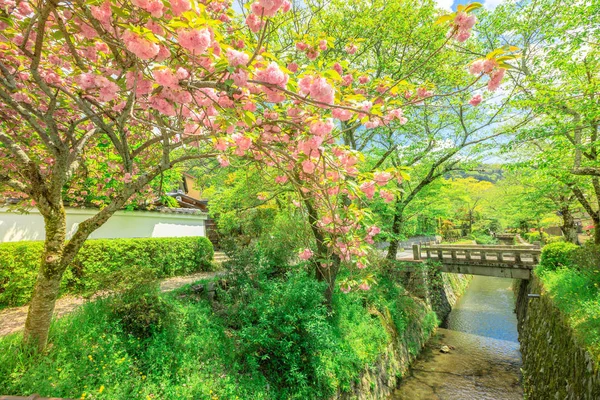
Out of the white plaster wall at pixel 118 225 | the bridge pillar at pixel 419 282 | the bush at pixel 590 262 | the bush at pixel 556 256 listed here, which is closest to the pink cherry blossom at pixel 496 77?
the bush at pixel 590 262

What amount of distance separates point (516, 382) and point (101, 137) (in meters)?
12.9

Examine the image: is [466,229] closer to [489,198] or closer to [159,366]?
[489,198]

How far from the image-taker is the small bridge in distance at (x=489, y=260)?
12.4 metres

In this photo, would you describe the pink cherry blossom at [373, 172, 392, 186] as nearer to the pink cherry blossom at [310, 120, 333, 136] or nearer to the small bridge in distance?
the pink cherry blossom at [310, 120, 333, 136]

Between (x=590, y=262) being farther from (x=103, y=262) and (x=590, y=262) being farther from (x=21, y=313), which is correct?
(x=21, y=313)

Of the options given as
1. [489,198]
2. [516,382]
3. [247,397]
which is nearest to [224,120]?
[247,397]

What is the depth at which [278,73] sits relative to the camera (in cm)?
202

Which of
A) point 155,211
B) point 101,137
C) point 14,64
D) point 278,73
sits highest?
point 14,64

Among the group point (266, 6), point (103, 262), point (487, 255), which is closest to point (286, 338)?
point (266, 6)

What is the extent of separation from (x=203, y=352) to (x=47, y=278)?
9.43ft

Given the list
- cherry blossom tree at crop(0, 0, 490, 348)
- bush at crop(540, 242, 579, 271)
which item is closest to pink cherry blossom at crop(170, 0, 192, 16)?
cherry blossom tree at crop(0, 0, 490, 348)

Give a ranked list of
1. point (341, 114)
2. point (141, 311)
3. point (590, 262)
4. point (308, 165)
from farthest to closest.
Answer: point (590, 262), point (141, 311), point (308, 165), point (341, 114)

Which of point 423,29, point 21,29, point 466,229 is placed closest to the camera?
point 21,29

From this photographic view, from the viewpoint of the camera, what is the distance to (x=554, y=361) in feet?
20.1
